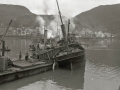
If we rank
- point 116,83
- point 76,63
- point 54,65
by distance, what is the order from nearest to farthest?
point 116,83, point 54,65, point 76,63

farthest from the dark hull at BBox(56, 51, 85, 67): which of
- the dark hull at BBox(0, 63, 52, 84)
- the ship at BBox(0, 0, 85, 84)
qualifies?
the dark hull at BBox(0, 63, 52, 84)

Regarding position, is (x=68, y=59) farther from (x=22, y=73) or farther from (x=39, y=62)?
(x=22, y=73)

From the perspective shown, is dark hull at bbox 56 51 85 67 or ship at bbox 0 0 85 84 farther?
dark hull at bbox 56 51 85 67

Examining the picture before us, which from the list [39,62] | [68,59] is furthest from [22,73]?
[68,59]

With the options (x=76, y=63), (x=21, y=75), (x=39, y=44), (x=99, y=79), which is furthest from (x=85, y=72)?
(x=21, y=75)

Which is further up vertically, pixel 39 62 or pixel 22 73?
pixel 39 62

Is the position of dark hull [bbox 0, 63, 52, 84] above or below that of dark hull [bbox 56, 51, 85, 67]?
below

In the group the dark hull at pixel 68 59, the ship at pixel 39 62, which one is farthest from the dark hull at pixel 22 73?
the dark hull at pixel 68 59

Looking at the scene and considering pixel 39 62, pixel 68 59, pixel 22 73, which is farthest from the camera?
pixel 68 59

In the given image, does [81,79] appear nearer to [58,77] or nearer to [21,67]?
[58,77]

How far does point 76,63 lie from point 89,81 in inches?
210

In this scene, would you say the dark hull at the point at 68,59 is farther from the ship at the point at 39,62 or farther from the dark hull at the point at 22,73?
the dark hull at the point at 22,73

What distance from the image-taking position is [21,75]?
17.0 metres

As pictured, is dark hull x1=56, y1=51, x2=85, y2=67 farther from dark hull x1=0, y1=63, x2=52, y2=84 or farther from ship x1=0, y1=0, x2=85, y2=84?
dark hull x1=0, y1=63, x2=52, y2=84
